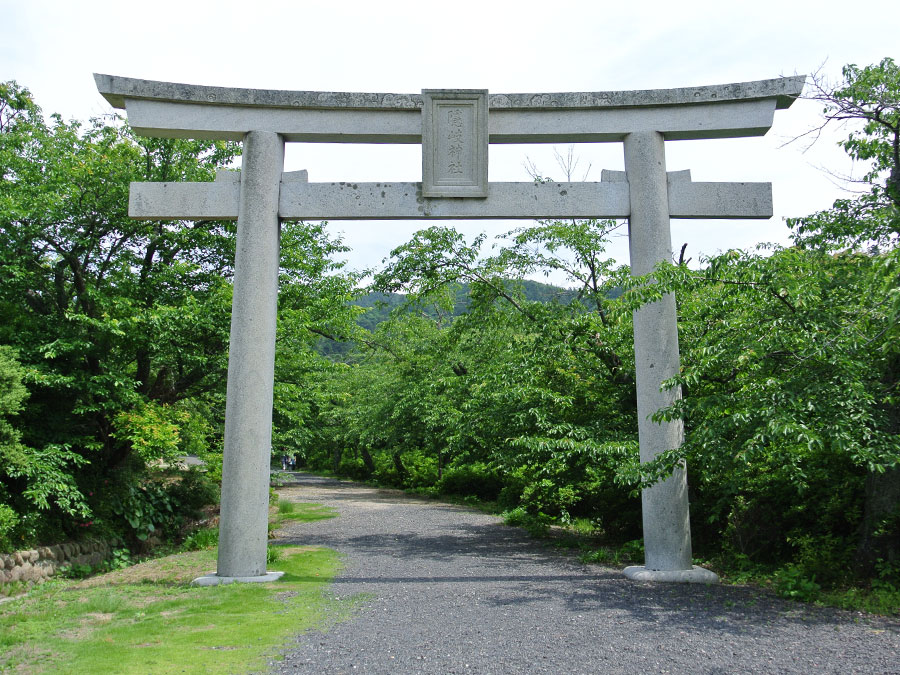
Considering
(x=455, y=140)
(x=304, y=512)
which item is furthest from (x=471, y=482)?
(x=455, y=140)

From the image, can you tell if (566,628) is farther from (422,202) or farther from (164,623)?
(422,202)

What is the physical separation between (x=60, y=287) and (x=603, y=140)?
8.83m

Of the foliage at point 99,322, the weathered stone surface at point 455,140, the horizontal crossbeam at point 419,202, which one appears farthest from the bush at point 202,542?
the weathered stone surface at point 455,140

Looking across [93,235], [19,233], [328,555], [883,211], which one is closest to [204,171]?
[93,235]

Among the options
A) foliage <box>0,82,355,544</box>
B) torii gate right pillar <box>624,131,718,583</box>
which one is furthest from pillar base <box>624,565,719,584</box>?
foliage <box>0,82,355,544</box>

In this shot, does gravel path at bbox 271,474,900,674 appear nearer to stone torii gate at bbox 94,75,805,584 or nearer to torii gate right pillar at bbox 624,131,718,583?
torii gate right pillar at bbox 624,131,718,583

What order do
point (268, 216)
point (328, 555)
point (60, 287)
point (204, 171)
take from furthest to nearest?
point (204, 171) → point (60, 287) → point (328, 555) → point (268, 216)

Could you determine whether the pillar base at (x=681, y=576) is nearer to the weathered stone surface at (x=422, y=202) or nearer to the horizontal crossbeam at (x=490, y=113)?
the weathered stone surface at (x=422, y=202)

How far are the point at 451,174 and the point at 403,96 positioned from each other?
111 cm

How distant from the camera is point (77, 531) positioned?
10.6 m

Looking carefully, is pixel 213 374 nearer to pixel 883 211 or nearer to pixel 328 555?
pixel 328 555

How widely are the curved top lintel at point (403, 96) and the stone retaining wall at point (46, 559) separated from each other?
6.31 meters

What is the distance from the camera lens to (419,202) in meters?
7.71

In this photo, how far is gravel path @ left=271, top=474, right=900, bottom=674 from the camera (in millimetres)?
4309
